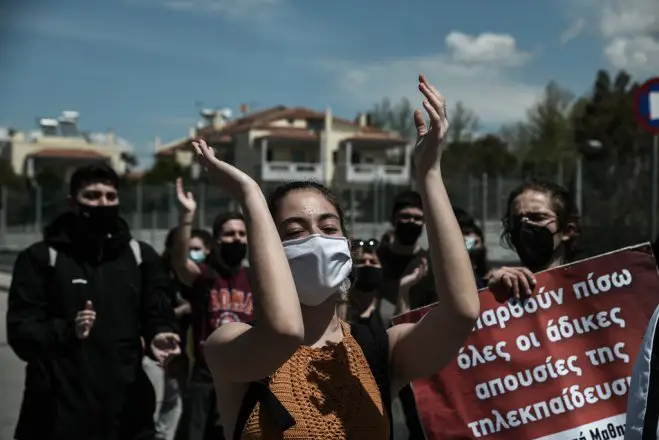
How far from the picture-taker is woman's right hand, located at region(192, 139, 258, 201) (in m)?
2.42

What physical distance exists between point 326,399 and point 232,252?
4.08 meters

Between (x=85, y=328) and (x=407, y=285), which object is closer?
(x=85, y=328)

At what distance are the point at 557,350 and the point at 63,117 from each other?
42206 mm

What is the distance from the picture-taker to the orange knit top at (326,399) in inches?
98.4

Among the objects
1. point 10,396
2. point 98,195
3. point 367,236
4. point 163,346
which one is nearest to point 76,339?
point 163,346

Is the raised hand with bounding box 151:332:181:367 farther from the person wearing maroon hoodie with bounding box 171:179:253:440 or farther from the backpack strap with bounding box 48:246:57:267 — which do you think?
the person wearing maroon hoodie with bounding box 171:179:253:440

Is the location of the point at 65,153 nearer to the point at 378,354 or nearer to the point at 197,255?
the point at 197,255

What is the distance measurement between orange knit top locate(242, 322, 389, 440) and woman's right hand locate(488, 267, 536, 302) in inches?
38.9

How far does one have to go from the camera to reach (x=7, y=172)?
7000cm

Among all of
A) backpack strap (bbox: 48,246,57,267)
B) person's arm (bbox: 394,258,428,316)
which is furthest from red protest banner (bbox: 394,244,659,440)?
person's arm (bbox: 394,258,428,316)

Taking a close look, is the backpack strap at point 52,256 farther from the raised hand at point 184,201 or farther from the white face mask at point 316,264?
the white face mask at point 316,264

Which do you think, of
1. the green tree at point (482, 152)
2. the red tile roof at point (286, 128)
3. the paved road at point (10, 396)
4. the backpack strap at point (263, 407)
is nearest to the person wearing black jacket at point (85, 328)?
the backpack strap at point (263, 407)

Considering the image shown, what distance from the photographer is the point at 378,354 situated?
2764 mm

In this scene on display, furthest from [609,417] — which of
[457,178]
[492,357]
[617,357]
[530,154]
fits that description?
[530,154]
